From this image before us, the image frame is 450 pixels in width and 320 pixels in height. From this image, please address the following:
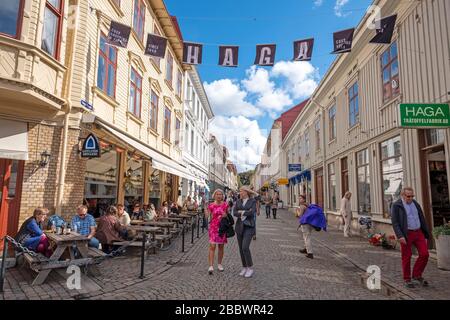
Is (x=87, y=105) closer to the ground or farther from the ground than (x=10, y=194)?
farther from the ground

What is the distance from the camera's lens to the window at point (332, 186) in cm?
1588

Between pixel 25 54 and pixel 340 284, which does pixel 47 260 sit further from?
pixel 340 284

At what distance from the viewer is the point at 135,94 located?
12.8m

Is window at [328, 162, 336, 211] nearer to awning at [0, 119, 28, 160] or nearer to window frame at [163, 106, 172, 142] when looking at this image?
window frame at [163, 106, 172, 142]

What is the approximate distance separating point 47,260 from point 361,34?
40.0ft

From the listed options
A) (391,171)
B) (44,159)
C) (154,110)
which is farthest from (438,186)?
(154,110)

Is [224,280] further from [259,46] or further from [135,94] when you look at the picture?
[135,94]

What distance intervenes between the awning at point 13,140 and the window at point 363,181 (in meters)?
11.2

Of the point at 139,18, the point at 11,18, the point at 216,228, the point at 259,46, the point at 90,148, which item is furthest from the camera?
the point at 139,18

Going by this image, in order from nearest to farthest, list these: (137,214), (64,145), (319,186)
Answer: (64,145)
(137,214)
(319,186)

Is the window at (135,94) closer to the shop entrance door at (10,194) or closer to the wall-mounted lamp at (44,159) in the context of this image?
the wall-mounted lamp at (44,159)

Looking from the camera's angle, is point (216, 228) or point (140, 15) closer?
point (216, 228)

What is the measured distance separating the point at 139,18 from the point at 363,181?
11.9m

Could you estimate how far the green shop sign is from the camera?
6500 millimetres
